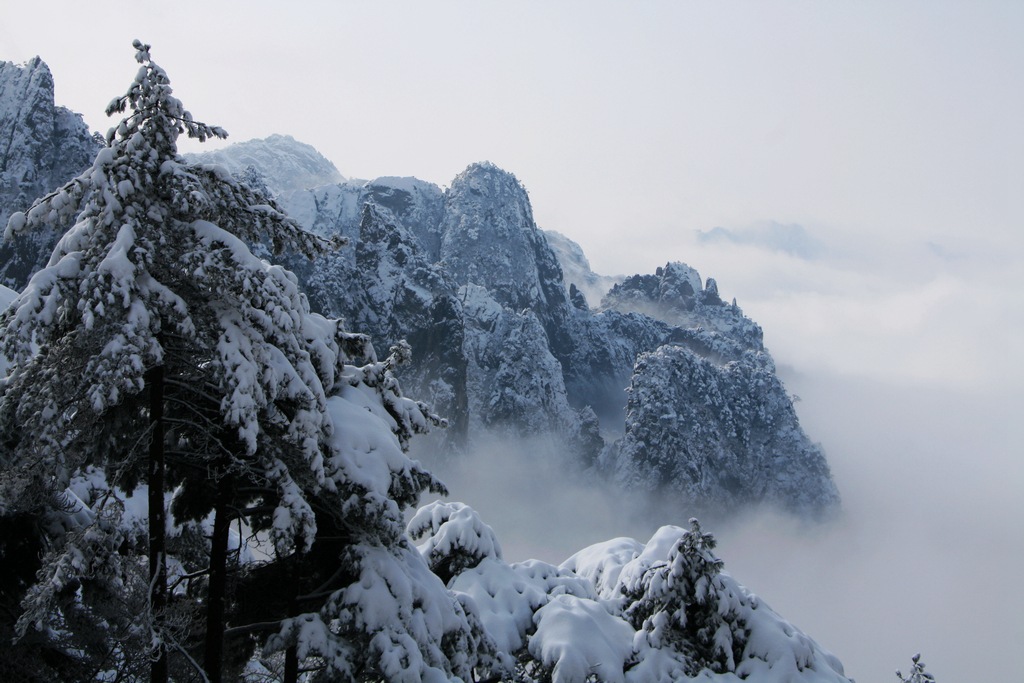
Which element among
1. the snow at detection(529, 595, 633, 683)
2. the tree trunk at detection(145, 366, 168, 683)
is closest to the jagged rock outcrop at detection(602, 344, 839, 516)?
the snow at detection(529, 595, 633, 683)

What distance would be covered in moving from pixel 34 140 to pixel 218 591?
103912 millimetres

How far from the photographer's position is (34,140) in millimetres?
100438

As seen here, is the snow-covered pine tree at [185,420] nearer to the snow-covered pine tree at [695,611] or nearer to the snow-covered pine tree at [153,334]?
the snow-covered pine tree at [153,334]

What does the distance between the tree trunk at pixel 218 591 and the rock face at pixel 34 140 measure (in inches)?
3516

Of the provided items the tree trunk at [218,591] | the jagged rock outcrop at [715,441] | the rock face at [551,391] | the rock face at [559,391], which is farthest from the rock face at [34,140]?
the jagged rock outcrop at [715,441]

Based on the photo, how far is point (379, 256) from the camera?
157500 millimetres

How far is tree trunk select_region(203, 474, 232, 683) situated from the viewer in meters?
11.7

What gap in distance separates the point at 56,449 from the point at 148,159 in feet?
11.5

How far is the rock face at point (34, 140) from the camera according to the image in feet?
317

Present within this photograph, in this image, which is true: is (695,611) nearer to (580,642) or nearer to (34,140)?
(580,642)

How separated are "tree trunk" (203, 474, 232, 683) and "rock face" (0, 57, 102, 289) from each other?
3516 inches

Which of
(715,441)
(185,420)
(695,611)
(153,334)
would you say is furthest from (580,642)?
(715,441)

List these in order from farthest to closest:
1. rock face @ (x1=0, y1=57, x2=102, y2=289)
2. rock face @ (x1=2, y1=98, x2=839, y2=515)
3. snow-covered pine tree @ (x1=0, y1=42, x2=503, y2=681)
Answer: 1. rock face @ (x1=2, y1=98, x2=839, y2=515)
2. rock face @ (x1=0, y1=57, x2=102, y2=289)
3. snow-covered pine tree @ (x1=0, y1=42, x2=503, y2=681)

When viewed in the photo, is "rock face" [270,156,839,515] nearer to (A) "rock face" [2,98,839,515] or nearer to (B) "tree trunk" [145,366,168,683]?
(A) "rock face" [2,98,839,515]
